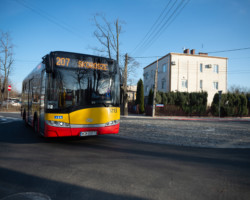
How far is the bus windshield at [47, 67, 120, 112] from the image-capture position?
235 inches

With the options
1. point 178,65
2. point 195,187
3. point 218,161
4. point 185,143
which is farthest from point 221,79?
point 195,187

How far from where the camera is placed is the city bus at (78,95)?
5.96 meters

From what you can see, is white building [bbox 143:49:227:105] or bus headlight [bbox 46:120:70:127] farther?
white building [bbox 143:49:227:105]

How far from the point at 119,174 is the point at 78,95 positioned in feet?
10.5

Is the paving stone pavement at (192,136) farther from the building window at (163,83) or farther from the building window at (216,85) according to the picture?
the building window at (216,85)

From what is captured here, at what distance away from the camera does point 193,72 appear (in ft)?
113

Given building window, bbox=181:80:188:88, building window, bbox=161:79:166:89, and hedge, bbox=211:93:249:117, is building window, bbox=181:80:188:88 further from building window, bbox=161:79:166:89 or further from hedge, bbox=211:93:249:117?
hedge, bbox=211:93:249:117

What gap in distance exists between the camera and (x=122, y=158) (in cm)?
512

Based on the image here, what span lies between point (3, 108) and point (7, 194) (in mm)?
31982

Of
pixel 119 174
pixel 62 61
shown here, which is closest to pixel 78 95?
pixel 62 61

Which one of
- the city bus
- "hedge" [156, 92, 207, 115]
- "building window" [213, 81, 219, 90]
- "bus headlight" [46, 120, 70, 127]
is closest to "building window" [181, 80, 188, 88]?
"building window" [213, 81, 219, 90]

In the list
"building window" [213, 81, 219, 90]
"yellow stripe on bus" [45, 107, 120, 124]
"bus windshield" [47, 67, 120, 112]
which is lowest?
"yellow stripe on bus" [45, 107, 120, 124]

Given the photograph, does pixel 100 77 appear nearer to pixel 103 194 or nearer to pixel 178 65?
pixel 103 194

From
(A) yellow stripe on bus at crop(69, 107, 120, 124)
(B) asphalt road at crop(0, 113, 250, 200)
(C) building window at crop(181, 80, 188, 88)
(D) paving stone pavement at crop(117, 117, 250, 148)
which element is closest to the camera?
(B) asphalt road at crop(0, 113, 250, 200)
